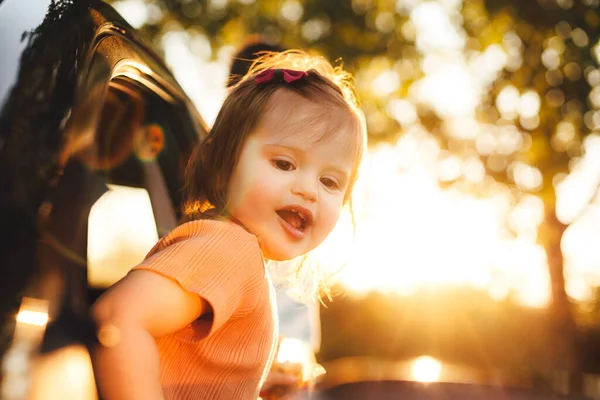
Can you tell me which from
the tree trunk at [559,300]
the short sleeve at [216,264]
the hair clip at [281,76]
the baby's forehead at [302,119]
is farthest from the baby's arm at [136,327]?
the tree trunk at [559,300]

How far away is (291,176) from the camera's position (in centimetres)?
175

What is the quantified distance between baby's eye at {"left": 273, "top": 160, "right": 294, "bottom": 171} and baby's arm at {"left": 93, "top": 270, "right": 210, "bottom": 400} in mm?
540

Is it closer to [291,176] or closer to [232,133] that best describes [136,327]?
[291,176]

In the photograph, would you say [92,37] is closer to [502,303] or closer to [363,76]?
[363,76]

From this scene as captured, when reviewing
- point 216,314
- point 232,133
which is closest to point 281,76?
point 232,133

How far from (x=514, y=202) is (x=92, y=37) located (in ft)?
49.6

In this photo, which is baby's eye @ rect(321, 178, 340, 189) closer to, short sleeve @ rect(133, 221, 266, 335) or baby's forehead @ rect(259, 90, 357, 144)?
baby's forehead @ rect(259, 90, 357, 144)

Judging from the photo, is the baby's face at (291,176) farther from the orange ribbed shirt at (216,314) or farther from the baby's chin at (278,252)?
the orange ribbed shirt at (216,314)

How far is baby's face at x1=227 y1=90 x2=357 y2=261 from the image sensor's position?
5.73ft

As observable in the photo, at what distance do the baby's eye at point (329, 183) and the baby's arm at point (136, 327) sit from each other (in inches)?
25.5

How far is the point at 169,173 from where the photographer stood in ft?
8.14

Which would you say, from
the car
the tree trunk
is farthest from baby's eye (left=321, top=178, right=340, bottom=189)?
Result: the tree trunk

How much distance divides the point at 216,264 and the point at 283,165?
46 centimetres

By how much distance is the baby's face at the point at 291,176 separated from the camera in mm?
1747
